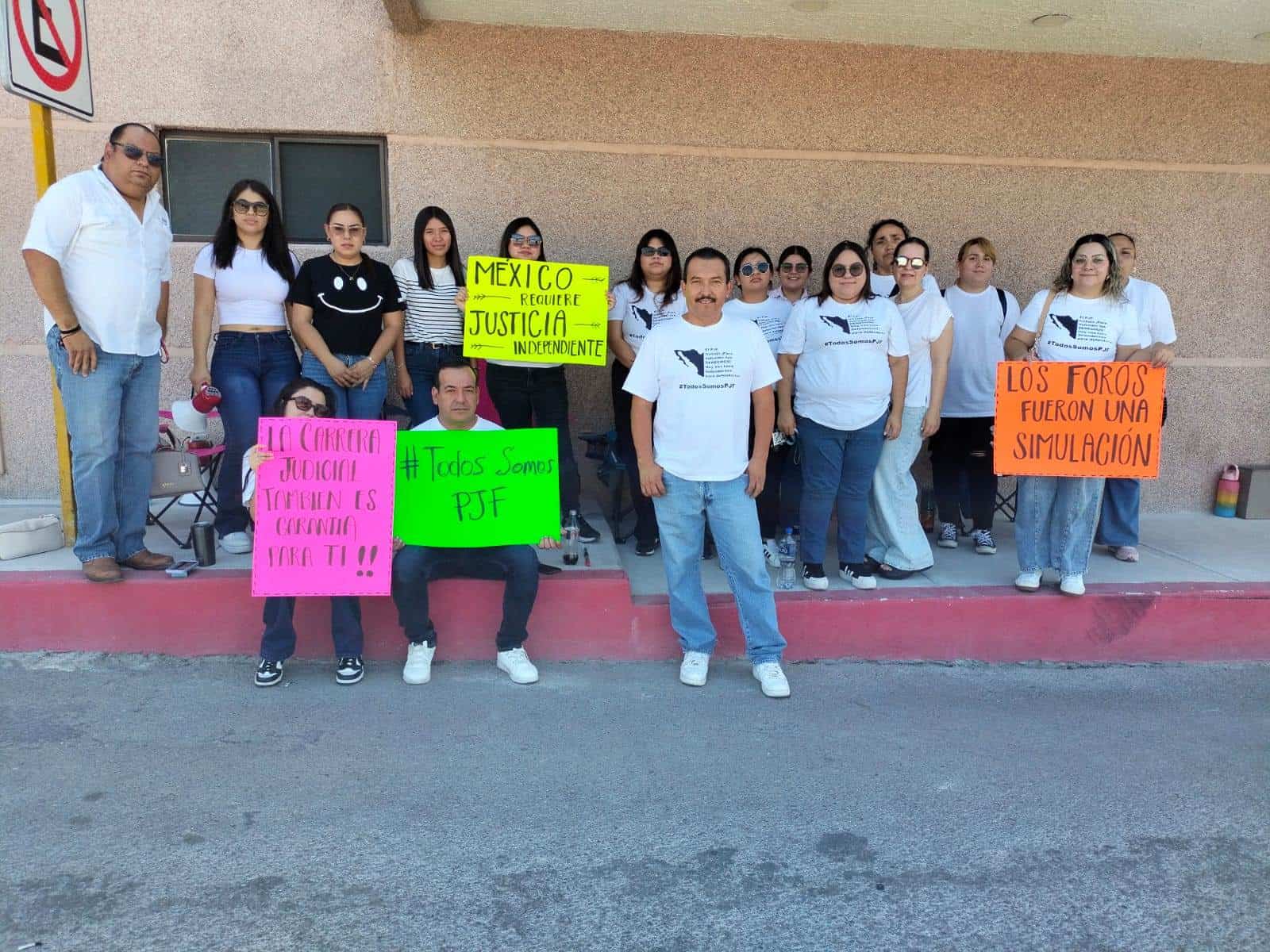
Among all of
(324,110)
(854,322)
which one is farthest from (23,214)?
(854,322)

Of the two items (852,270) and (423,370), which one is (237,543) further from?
(852,270)

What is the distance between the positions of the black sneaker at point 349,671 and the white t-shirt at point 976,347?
3.81 m

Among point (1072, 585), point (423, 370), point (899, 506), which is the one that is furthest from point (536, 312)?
point (1072, 585)

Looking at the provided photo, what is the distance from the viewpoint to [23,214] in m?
5.74

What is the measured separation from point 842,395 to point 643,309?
124 centimetres

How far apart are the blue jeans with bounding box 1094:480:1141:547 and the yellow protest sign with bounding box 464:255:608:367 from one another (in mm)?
3156

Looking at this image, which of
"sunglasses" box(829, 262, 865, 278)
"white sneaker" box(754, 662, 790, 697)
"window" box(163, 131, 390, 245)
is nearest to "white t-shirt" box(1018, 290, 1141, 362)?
"sunglasses" box(829, 262, 865, 278)

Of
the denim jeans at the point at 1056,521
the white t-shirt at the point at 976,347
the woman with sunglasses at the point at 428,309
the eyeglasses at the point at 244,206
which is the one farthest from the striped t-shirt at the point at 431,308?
the denim jeans at the point at 1056,521

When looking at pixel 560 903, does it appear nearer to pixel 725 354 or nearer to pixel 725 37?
pixel 725 354

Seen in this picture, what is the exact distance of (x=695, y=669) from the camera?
4.01 m

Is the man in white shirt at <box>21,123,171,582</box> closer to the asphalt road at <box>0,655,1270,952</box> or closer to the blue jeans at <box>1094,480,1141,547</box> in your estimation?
the asphalt road at <box>0,655,1270,952</box>

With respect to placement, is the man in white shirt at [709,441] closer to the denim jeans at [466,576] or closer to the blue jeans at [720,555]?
the blue jeans at [720,555]

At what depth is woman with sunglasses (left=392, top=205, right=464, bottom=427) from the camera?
4777mm

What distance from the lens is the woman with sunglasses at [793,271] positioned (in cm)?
502
